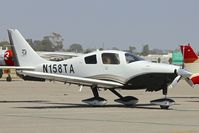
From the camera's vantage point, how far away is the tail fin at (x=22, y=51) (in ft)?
75.4

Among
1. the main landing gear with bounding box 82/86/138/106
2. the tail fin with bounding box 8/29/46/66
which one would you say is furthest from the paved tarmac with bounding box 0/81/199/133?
the tail fin with bounding box 8/29/46/66

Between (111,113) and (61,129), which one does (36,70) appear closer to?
(111,113)

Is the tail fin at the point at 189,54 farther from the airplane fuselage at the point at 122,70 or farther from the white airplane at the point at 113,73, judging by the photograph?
the airplane fuselage at the point at 122,70

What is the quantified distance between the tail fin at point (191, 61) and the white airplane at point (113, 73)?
557 cm

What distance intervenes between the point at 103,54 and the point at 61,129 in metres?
8.02

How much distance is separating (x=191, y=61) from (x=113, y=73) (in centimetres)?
763

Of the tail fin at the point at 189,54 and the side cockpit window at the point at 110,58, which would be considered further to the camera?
the tail fin at the point at 189,54

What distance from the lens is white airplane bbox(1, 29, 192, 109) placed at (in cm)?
2050

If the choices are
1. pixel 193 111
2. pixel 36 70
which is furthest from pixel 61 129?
pixel 36 70

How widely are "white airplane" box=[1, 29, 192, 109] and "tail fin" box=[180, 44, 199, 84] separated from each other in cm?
557

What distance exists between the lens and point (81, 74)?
70.6 feet

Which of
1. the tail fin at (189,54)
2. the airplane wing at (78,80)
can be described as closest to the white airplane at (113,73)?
the airplane wing at (78,80)

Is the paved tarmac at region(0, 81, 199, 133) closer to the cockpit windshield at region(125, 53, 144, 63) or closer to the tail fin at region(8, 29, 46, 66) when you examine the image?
the cockpit windshield at region(125, 53, 144, 63)

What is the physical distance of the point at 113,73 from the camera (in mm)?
21062
